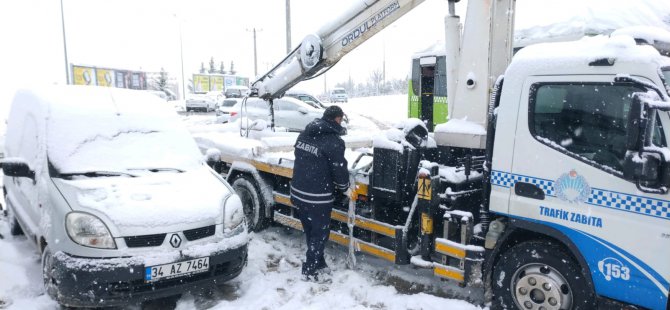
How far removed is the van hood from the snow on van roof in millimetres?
244

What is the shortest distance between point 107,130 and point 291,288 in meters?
2.37

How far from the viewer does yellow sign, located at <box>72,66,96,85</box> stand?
46.5 m

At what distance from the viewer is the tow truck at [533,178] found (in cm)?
302

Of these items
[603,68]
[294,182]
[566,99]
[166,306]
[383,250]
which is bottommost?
[166,306]

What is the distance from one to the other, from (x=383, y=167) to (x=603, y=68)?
6.50 ft

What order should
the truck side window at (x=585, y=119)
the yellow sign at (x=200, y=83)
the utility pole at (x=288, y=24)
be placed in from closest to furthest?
1. the truck side window at (x=585, y=119)
2. the utility pole at (x=288, y=24)
3. the yellow sign at (x=200, y=83)

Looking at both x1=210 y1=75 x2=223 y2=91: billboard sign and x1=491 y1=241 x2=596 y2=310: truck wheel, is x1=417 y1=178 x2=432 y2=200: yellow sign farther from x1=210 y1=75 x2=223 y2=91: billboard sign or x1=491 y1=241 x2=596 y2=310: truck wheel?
x1=210 y1=75 x2=223 y2=91: billboard sign

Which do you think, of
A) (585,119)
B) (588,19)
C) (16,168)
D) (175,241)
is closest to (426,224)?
(585,119)

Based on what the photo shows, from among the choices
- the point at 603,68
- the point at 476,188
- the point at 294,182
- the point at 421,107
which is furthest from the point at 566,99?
the point at 421,107

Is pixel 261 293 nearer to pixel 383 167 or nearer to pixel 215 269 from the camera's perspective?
pixel 215 269

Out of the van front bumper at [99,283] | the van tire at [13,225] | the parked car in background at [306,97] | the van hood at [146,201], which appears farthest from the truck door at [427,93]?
the van front bumper at [99,283]

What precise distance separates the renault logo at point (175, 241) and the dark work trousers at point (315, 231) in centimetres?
130

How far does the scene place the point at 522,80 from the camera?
11.8 ft

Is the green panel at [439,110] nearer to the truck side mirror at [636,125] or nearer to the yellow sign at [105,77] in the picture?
the truck side mirror at [636,125]
